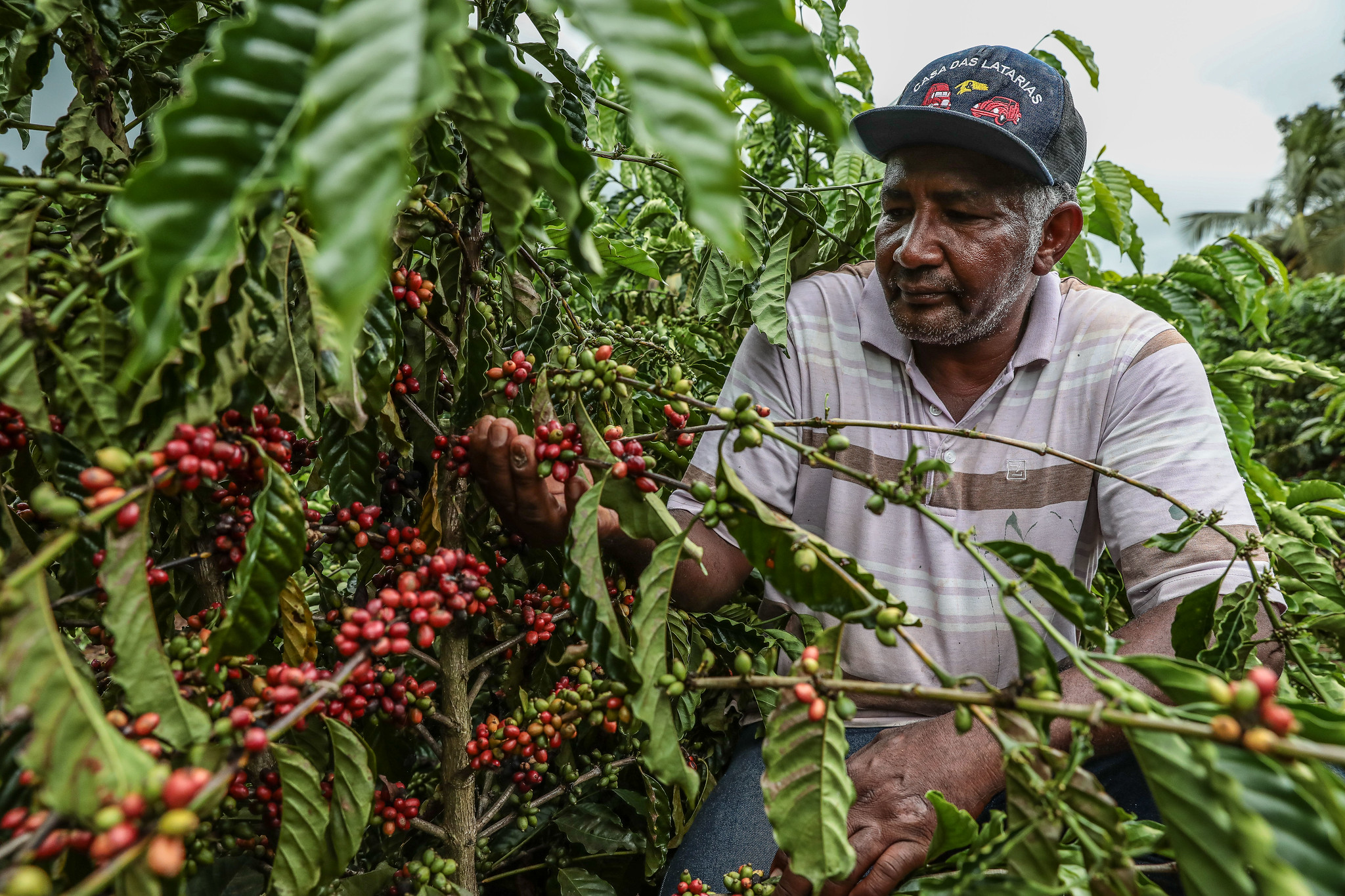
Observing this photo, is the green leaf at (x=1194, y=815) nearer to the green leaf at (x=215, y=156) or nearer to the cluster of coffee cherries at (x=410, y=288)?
the green leaf at (x=215, y=156)

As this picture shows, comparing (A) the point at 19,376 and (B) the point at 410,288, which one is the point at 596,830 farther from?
(A) the point at 19,376

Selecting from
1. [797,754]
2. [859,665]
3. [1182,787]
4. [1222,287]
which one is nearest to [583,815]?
[859,665]

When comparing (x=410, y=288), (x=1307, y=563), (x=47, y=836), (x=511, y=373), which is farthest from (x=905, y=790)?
(x=47, y=836)

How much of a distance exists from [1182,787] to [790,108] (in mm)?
638

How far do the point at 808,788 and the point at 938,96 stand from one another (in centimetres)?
195

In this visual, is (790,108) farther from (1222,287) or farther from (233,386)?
(1222,287)

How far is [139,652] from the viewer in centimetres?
81

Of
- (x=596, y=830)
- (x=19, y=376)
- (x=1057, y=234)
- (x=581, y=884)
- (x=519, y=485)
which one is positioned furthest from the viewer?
(x=1057, y=234)

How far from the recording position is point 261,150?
53 centimetres

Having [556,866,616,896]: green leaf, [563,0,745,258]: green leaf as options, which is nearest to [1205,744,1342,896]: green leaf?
[563,0,745,258]: green leaf

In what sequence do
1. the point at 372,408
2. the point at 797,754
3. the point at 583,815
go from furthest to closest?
the point at 583,815
the point at 372,408
the point at 797,754

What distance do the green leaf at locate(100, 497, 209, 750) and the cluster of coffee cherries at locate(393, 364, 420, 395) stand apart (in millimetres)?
587

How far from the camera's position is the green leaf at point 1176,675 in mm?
768

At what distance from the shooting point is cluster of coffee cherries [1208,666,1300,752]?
645 millimetres
